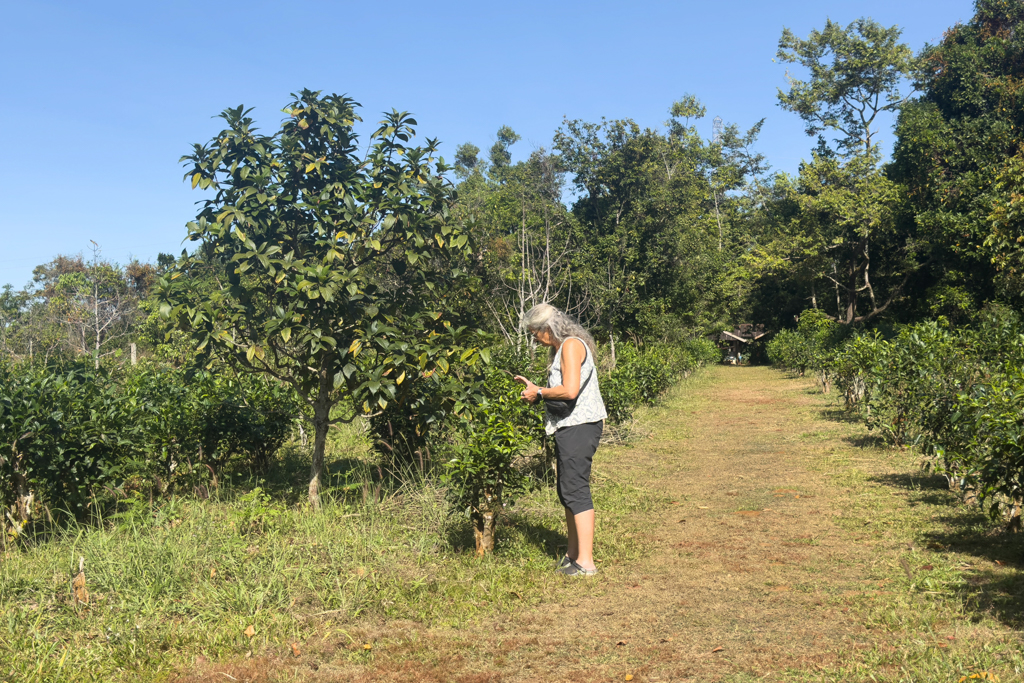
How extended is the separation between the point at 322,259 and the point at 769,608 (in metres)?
4.23

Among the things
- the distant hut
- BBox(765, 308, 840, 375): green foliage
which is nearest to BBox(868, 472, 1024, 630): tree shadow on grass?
BBox(765, 308, 840, 375): green foliage

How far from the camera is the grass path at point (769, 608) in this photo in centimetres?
324

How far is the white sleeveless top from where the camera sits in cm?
451

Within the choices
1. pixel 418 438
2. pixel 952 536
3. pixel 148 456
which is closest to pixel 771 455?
pixel 952 536

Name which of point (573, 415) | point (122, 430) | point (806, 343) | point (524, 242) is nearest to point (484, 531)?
point (573, 415)

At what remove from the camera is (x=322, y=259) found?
19.5 feet

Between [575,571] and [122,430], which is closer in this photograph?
[575,571]

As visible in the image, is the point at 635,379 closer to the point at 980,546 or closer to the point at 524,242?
the point at 524,242

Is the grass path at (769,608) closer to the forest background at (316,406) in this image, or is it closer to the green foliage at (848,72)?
the forest background at (316,406)

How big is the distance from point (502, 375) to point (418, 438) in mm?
1006

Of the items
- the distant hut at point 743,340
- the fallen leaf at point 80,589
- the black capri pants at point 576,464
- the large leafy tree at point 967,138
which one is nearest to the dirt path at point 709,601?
the black capri pants at point 576,464

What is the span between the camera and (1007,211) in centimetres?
1338

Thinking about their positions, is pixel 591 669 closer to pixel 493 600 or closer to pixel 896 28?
pixel 493 600

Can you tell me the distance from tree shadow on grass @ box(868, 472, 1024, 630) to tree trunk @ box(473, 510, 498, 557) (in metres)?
2.77
